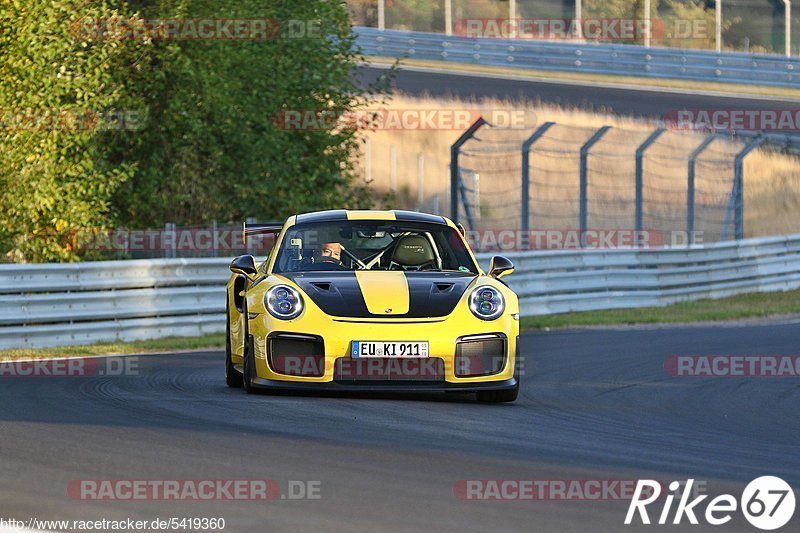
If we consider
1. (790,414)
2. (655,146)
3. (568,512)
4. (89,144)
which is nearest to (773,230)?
(655,146)

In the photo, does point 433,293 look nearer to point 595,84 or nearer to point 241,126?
point 241,126

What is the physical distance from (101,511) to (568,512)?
66.9 inches

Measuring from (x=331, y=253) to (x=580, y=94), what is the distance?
91.9ft

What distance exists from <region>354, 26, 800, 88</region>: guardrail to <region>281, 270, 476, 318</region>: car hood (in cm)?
2748

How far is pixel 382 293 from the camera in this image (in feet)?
31.0

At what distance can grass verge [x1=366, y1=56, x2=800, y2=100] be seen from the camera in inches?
1470

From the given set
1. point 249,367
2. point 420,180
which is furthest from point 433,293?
point 420,180

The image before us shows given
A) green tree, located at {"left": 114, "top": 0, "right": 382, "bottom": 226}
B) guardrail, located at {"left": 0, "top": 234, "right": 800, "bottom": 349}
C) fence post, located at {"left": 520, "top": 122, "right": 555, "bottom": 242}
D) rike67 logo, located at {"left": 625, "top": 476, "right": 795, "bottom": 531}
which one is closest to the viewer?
rike67 logo, located at {"left": 625, "top": 476, "right": 795, "bottom": 531}

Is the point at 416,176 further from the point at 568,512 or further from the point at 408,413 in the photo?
the point at 568,512

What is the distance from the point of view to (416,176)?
33.8 metres

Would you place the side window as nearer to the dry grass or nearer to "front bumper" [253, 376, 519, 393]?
"front bumper" [253, 376, 519, 393]


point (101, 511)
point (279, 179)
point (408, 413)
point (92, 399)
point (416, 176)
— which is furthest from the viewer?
point (416, 176)

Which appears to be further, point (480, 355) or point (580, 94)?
point (580, 94)

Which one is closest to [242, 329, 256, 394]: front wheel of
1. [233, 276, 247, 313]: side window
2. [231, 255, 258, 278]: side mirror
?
[231, 255, 258, 278]: side mirror
